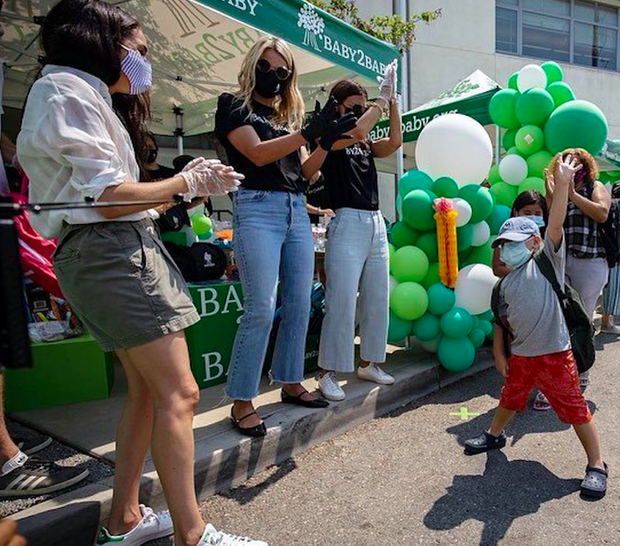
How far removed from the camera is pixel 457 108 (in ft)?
20.3

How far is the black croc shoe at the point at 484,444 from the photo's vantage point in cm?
266

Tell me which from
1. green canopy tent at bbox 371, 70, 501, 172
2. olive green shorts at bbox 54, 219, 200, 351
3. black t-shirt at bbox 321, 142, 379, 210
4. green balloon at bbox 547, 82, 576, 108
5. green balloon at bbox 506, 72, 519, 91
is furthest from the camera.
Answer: green canopy tent at bbox 371, 70, 501, 172

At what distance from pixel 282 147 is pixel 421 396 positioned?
2.01m

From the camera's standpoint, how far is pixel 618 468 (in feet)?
8.19

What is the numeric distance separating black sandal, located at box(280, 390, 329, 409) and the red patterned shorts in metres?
0.90

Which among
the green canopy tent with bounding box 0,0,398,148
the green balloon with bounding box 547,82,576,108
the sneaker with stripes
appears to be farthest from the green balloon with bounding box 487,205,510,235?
the sneaker with stripes

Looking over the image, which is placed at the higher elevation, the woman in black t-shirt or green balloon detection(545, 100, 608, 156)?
green balloon detection(545, 100, 608, 156)

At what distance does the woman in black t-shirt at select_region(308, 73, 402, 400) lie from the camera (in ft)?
9.79

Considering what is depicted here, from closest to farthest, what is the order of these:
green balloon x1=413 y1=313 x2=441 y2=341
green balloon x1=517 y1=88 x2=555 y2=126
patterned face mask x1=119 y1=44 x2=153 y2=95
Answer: patterned face mask x1=119 y1=44 x2=153 y2=95 < green balloon x1=413 y1=313 x2=441 y2=341 < green balloon x1=517 y1=88 x2=555 y2=126

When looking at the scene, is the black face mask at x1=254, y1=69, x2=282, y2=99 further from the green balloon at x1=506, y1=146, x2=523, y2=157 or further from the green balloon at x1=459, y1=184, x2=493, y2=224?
the green balloon at x1=506, y1=146, x2=523, y2=157

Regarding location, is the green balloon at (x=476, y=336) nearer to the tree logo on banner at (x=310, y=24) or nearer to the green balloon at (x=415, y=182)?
the green balloon at (x=415, y=182)

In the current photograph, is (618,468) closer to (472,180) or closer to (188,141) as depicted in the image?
(472,180)

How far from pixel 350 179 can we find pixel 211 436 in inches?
61.5

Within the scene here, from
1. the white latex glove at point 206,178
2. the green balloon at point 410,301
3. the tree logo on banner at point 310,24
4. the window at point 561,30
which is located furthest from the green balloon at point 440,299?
the window at point 561,30
